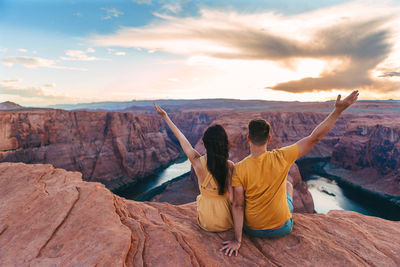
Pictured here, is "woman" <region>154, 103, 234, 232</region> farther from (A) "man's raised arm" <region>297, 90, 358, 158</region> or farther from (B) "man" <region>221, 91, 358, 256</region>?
(A) "man's raised arm" <region>297, 90, 358, 158</region>

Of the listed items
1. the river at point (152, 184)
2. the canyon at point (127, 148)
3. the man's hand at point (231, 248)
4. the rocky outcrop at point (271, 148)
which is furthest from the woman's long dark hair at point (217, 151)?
the river at point (152, 184)

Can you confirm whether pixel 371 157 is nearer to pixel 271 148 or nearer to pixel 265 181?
pixel 271 148

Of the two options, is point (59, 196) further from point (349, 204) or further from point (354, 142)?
point (354, 142)

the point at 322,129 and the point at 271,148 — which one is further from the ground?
the point at 322,129

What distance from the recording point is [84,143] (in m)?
34.4

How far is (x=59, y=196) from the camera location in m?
4.05

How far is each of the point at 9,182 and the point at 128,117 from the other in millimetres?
41080

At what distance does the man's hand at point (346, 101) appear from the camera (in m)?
2.77

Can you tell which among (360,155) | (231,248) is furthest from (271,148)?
(360,155)

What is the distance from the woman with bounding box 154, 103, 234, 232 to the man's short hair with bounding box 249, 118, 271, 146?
0.38 meters

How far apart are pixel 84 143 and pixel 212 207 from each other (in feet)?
122

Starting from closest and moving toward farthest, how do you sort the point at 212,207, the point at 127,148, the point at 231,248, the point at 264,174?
1. the point at 264,174
2. the point at 231,248
3. the point at 212,207
4. the point at 127,148

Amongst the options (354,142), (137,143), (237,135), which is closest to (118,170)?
(137,143)

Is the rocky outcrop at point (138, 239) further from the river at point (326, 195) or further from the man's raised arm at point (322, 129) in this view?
the river at point (326, 195)
